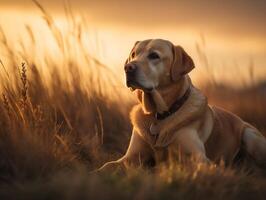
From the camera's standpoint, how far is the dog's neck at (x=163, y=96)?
6126 millimetres

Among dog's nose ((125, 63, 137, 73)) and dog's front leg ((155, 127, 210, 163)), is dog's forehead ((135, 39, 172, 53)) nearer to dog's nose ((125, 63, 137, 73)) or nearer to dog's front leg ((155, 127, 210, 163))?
dog's nose ((125, 63, 137, 73))

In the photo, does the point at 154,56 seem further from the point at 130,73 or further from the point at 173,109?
the point at 173,109

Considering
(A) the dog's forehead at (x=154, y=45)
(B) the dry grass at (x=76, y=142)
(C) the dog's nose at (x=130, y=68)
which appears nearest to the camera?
(B) the dry grass at (x=76, y=142)

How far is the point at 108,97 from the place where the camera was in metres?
8.01

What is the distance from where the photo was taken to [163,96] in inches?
243

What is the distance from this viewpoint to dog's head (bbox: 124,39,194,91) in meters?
5.89

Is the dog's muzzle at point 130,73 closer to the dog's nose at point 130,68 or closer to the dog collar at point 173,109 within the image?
the dog's nose at point 130,68

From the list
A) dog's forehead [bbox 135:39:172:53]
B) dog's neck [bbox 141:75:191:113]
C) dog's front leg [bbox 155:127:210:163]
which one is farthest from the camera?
dog's forehead [bbox 135:39:172:53]

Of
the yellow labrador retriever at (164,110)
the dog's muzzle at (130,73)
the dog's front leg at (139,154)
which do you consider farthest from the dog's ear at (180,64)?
the dog's front leg at (139,154)

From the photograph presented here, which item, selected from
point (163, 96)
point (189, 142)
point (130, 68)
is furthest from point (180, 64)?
point (189, 142)

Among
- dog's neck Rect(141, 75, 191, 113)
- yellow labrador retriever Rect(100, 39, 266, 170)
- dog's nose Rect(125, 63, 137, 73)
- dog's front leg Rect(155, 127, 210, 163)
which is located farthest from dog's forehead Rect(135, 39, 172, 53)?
dog's front leg Rect(155, 127, 210, 163)

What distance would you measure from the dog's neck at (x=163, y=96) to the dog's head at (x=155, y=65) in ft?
0.21

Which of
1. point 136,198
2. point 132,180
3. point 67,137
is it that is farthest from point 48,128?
point 136,198

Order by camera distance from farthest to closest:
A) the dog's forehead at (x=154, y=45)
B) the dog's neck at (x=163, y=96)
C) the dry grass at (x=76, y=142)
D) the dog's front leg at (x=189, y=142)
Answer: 1. the dog's forehead at (x=154, y=45)
2. the dog's neck at (x=163, y=96)
3. the dog's front leg at (x=189, y=142)
4. the dry grass at (x=76, y=142)
